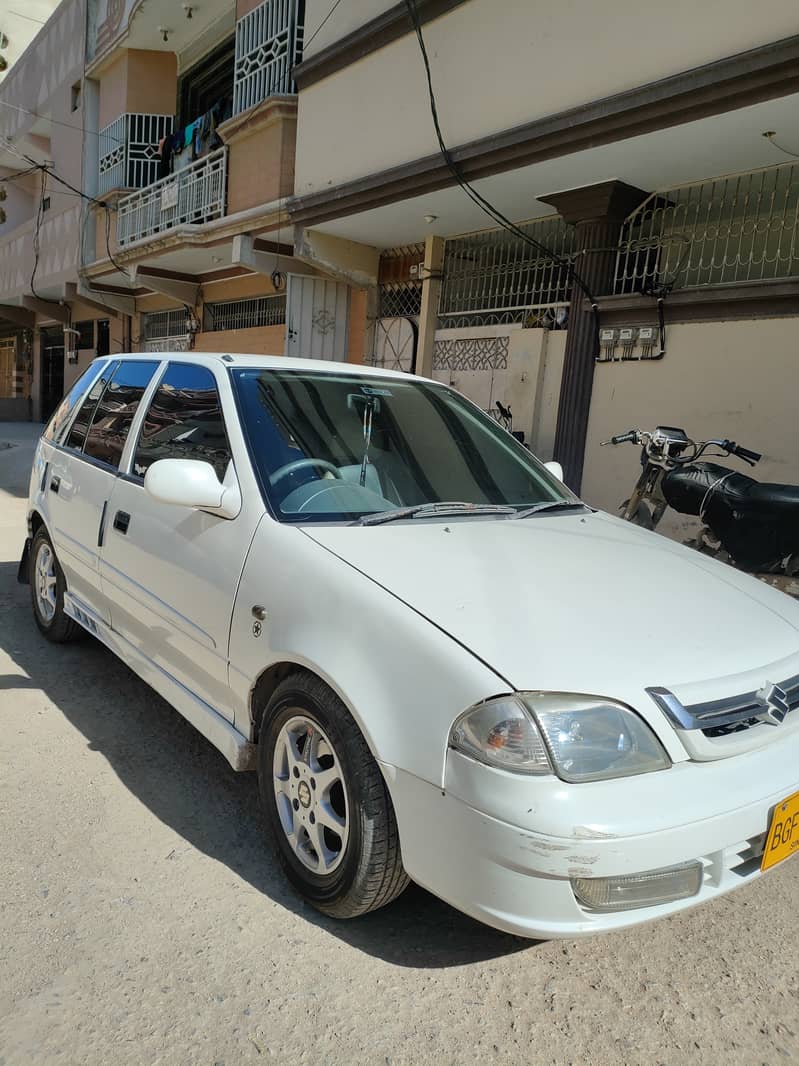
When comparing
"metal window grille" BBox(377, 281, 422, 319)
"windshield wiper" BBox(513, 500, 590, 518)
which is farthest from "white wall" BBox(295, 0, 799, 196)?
"windshield wiper" BBox(513, 500, 590, 518)

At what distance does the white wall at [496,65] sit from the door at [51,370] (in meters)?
15.3

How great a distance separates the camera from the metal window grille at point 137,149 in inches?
558

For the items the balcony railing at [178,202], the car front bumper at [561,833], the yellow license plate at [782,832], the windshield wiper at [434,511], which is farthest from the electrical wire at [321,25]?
the yellow license plate at [782,832]

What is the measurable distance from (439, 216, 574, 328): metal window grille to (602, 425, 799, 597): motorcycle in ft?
10.8

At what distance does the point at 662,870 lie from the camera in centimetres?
178

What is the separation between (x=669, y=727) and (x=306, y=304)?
9853 millimetres

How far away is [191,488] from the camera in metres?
2.49

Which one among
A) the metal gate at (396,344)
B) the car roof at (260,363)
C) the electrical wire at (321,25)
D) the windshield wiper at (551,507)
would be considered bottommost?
the windshield wiper at (551,507)

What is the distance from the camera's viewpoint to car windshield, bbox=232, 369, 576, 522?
264cm

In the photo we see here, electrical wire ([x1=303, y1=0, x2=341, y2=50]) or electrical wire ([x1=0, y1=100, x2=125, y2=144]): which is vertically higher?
electrical wire ([x1=0, y1=100, x2=125, y2=144])

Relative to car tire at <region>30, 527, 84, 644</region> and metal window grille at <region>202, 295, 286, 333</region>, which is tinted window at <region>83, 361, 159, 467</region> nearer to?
car tire at <region>30, 527, 84, 644</region>

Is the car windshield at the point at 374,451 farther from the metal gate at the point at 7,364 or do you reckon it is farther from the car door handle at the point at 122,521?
the metal gate at the point at 7,364

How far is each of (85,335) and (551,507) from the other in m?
19.5

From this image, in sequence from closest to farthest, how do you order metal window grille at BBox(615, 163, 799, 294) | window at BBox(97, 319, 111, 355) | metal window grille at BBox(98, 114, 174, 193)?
metal window grille at BBox(615, 163, 799, 294) → metal window grille at BBox(98, 114, 174, 193) → window at BBox(97, 319, 111, 355)
